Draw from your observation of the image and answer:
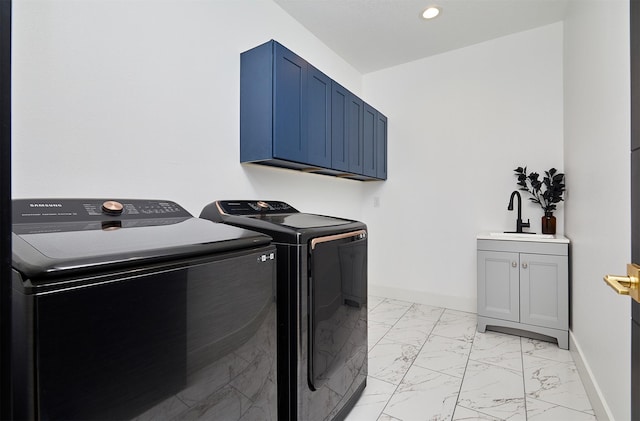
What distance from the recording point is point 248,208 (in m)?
1.90

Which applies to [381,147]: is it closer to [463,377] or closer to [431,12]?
[431,12]

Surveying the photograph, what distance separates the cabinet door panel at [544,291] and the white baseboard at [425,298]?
66cm

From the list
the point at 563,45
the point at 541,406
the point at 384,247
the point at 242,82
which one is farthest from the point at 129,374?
the point at 563,45

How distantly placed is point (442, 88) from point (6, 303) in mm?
3766

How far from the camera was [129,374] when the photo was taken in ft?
2.41

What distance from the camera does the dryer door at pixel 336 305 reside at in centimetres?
142

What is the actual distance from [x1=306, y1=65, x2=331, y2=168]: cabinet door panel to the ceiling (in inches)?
26.2

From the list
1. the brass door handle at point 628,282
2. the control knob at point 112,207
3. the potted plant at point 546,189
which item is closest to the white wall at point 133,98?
the control knob at point 112,207

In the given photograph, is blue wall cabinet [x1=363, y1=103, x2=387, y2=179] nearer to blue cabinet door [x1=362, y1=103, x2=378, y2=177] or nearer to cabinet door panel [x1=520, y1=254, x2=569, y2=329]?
blue cabinet door [x1=362, y1=103, x2=378, y2=177]

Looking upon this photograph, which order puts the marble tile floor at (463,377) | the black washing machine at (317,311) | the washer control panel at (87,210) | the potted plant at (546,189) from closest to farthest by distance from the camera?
1. the washer control panel at (87,210)
2. the black washing machine at (317,311)
3. the marble tile floor at (463,377)
4. the potted plant at (546,189)

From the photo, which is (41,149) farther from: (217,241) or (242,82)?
(242,82)

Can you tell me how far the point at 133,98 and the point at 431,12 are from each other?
8.08 feet

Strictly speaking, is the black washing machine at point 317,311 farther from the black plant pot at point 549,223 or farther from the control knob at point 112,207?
the black plant pot at point 549,223

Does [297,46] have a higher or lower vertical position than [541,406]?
higher
